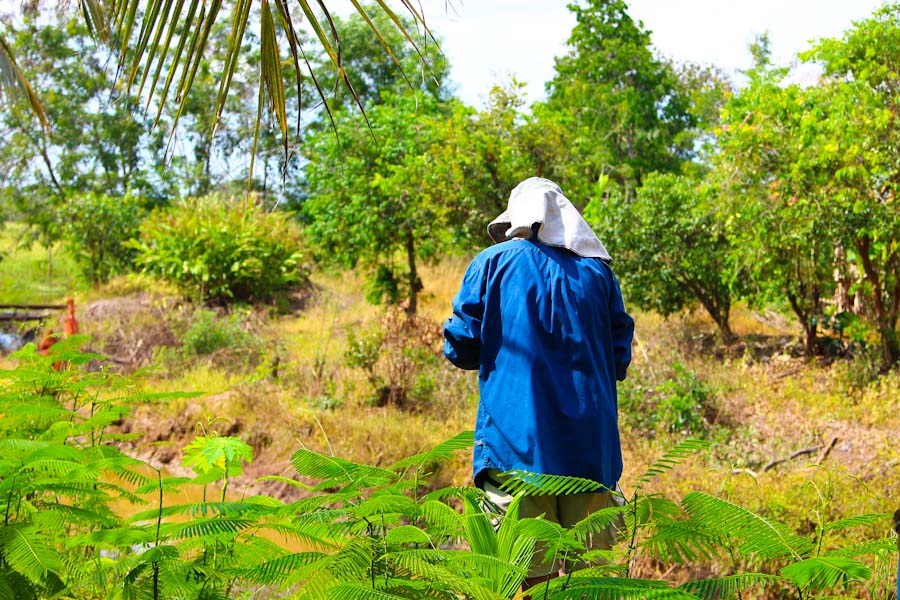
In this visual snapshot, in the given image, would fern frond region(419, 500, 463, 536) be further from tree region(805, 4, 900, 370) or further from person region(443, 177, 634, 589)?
tree region(805, 4, 900, 370)

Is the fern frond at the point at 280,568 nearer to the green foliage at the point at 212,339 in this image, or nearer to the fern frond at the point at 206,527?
the fern frond at the point at 206,527

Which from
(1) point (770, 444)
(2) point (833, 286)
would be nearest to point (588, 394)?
(1) point (770, 444)

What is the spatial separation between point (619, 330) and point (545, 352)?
42cm

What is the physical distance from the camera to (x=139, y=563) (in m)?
1.86

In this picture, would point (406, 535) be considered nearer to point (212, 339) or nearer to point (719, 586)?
point (719, 586)

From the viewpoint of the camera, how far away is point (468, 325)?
327 centimetres

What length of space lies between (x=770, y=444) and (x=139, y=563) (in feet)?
20.5

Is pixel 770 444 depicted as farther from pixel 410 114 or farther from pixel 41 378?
pixel 410 114

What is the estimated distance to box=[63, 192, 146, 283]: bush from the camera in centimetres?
1895

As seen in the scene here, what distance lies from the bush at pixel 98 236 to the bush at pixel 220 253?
1.54m

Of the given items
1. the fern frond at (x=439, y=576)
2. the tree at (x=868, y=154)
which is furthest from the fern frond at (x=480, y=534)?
the tree at (x=868, y=154)

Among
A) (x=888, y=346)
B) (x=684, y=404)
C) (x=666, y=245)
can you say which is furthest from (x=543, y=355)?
(x=666, y=245)

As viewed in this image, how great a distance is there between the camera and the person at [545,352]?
305 centimetres

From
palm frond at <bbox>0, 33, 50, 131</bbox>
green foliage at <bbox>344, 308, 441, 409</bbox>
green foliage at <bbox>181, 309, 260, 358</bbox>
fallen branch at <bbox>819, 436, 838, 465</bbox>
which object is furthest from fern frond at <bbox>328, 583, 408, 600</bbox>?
green foliage at <bbox>181, 309, 260, 358</bbox>
